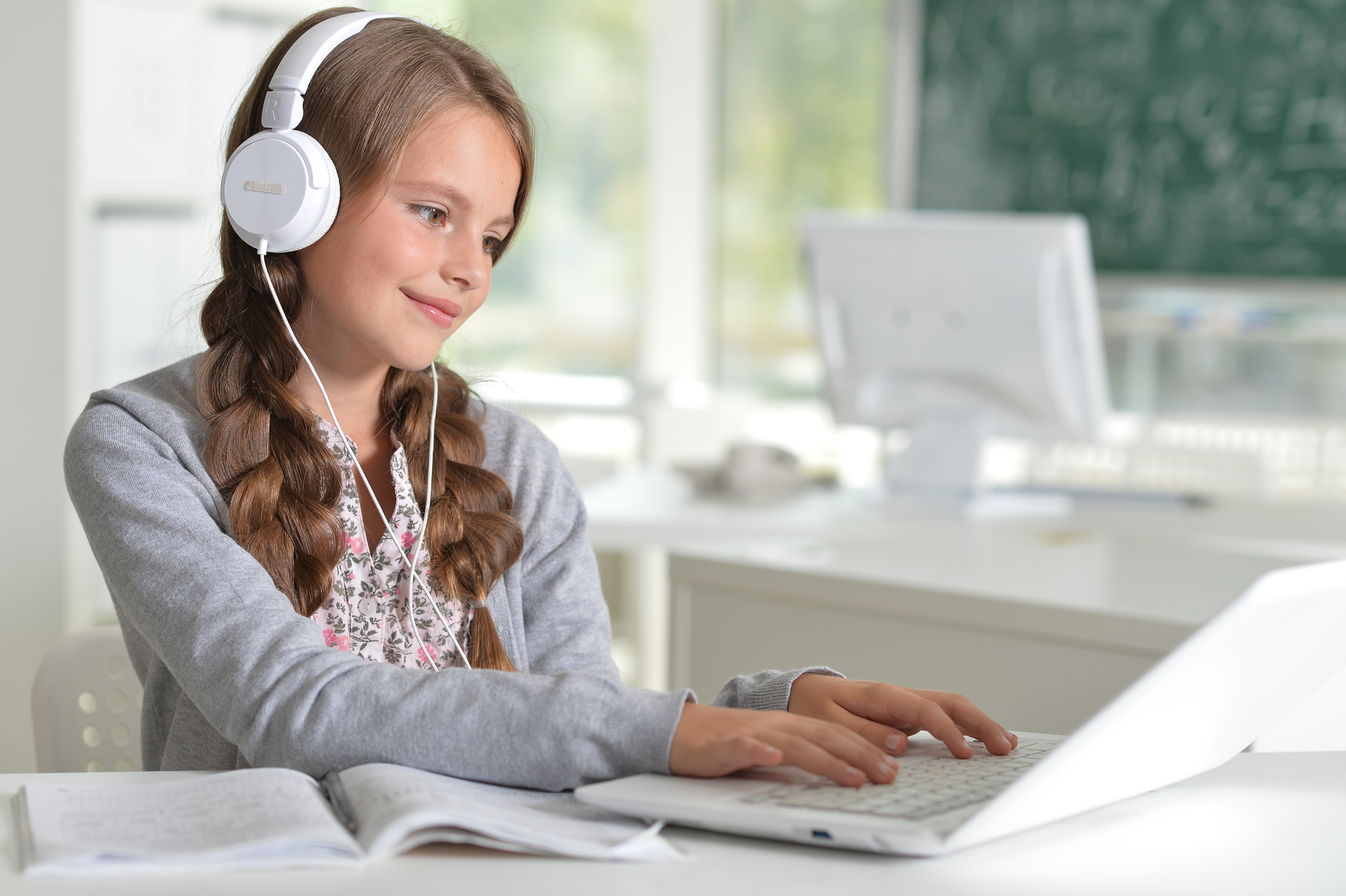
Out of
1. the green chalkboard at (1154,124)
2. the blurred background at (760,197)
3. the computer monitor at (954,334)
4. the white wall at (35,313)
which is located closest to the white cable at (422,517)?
the blurred background at (760,197)

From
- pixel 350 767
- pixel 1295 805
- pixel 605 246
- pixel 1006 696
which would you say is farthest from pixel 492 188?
pixel 605 246

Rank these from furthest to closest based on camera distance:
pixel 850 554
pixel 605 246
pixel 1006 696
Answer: pixel 605 246 < pixel 850 554 < pixel 1006 696

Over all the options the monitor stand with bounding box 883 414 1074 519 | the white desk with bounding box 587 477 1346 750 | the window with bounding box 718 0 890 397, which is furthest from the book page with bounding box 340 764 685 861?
the window with bounding box 718 0 890 397

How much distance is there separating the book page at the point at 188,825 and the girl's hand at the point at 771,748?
199mm

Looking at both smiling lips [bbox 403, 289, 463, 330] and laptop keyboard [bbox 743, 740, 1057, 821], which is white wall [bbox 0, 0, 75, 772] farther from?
laptop keyboard [bbox 743, 740, 1057, 821]

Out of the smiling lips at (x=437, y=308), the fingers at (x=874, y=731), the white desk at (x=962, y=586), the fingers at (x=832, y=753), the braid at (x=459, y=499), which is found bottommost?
the white desk at (x=962, y=586)

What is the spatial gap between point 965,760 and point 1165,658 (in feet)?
0.58

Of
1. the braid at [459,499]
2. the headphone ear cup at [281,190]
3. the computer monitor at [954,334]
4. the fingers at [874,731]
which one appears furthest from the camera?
the computer monitor at [954,334]

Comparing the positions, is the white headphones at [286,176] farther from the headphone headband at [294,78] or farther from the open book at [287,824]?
the open book at [287,824]

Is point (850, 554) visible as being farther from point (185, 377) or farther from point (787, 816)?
point (787, 816)

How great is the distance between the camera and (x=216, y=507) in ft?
3.18

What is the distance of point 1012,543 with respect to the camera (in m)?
1.92

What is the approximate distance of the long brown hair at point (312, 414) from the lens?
1.00 metres

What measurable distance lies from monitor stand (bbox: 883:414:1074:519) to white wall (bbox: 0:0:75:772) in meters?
1.38
